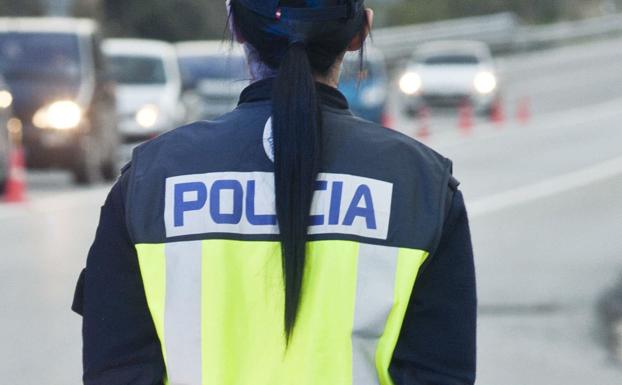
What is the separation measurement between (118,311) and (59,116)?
16848mm

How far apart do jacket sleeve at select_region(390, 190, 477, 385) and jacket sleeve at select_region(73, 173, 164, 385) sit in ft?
1.19

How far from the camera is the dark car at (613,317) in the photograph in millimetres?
8691

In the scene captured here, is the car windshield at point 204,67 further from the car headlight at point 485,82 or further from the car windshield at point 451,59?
the car windshield at point 451,59

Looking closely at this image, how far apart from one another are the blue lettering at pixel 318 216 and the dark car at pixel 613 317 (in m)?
6.08

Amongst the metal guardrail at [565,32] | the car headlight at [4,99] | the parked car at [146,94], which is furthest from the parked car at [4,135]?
the metal guardrail at [565,32]

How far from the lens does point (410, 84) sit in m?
36.4

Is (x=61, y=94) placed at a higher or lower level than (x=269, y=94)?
lower

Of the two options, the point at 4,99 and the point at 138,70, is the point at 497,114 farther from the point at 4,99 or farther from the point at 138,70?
the point at 4,99

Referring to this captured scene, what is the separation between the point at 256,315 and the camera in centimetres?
235

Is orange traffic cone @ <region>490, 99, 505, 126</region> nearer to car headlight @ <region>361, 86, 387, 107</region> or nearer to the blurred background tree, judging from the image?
the blurred background tree

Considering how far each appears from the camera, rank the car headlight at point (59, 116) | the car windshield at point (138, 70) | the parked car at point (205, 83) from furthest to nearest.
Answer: the parked car at point (205, 83) < the car windshield at point (138, 70) < the car headlight at point (59, 116)

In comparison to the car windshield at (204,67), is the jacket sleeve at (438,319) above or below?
above

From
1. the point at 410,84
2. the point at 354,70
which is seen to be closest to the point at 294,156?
the point at 354,70

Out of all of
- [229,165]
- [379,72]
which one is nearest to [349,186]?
[229,165]
